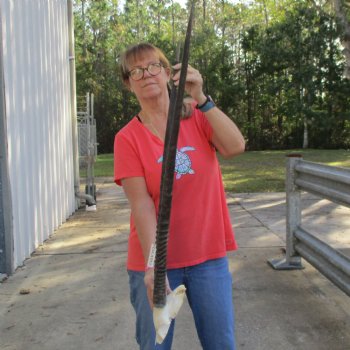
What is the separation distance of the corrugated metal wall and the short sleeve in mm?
3325

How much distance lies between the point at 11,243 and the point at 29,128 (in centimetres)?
162

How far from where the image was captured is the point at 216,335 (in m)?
2.22

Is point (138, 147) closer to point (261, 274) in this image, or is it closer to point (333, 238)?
point (261, 274)

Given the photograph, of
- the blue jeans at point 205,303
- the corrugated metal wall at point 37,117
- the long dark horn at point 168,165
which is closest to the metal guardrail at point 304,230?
the blue jeans at point 205,303

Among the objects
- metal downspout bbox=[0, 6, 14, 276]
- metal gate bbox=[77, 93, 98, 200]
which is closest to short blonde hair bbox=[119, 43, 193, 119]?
metal downspout bbox=[0, 6, 14, 276]

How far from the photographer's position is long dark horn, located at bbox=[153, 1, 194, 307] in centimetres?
116

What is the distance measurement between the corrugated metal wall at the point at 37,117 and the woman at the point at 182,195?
3335mm

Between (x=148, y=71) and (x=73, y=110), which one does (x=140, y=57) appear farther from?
(x=73, y=110)

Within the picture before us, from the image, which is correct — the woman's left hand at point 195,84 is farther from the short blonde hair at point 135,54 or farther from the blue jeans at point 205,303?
the blue jeans at point 205,303

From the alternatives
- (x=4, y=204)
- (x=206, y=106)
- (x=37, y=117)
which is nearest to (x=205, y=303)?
(x=206, y=106)

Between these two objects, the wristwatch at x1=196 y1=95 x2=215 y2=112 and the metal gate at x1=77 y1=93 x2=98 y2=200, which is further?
the metal gate at x1=77 y1=93 x2=98 y2=200

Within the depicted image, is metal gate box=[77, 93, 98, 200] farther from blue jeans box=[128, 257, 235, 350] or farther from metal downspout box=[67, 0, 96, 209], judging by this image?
blue jeans box=[128, 257, 235, 350]

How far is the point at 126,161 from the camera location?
7.11ft

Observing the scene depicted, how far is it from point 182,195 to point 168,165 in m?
0.97
